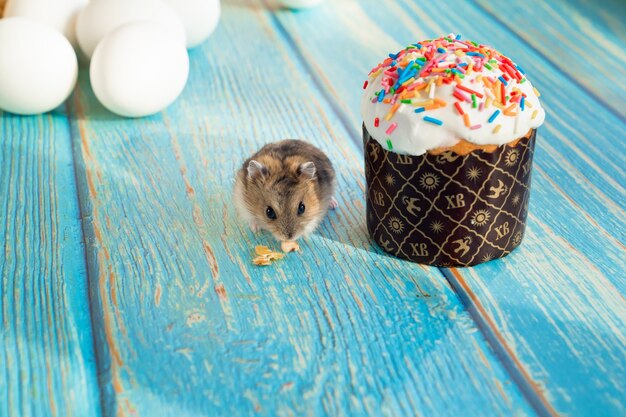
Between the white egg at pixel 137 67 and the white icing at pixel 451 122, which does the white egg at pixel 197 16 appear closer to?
the white egg at pixel 137 67

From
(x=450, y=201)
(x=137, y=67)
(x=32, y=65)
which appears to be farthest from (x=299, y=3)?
(x=450, y=201)

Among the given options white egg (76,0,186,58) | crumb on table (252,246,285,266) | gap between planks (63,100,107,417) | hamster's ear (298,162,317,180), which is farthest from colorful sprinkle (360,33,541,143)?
white egg (76,0,186,58)

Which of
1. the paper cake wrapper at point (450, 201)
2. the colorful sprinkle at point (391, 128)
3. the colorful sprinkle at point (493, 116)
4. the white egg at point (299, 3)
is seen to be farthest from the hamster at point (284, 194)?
the white egg at point (299, 3)

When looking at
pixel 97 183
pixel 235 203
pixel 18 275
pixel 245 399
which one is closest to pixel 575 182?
pixel 235 203

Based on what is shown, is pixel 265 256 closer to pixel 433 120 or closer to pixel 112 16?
pixel 433 120

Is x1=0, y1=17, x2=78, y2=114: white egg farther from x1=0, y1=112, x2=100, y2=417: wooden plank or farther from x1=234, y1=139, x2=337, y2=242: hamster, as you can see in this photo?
x1=234, y1=139, x2=337, y2=242: hamster

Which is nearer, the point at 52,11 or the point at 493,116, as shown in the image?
the point at 493,116
